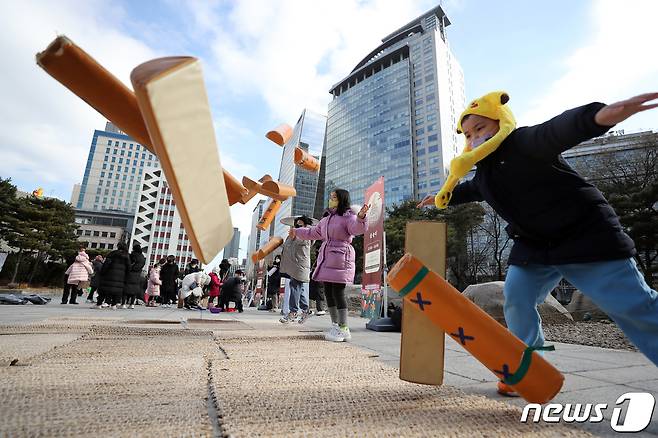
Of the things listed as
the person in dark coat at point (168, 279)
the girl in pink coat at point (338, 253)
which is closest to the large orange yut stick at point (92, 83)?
the girl in pink coat at point (338, 253)

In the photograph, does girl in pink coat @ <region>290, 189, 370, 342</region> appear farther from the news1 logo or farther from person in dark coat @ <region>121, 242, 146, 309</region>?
person in dark coat @ <region>121, 242, 146, 309</region>

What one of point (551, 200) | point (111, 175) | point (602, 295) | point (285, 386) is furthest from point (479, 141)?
point (111, 175)

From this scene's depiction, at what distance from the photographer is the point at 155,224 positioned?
241 ft

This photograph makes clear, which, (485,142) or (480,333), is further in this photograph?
(485,142)

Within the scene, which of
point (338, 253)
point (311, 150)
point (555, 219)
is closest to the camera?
point (555, 219)

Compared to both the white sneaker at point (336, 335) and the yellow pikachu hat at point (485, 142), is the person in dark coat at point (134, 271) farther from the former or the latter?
the yellow pikachu hat at point (485, 142)

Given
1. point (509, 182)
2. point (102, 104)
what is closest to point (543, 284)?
point (509, 182)

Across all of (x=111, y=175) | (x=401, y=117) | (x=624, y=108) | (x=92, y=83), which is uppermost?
(x=401, y=117)

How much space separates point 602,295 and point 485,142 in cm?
77

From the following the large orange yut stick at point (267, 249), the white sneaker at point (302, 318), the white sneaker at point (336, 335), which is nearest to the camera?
the white sneaker at point (336, 335)

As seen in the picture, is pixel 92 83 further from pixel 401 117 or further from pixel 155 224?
pixel 155 224

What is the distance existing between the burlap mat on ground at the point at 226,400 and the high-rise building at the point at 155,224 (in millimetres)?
77044

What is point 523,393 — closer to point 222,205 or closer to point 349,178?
point 222,205

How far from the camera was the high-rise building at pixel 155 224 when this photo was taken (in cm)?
7250
